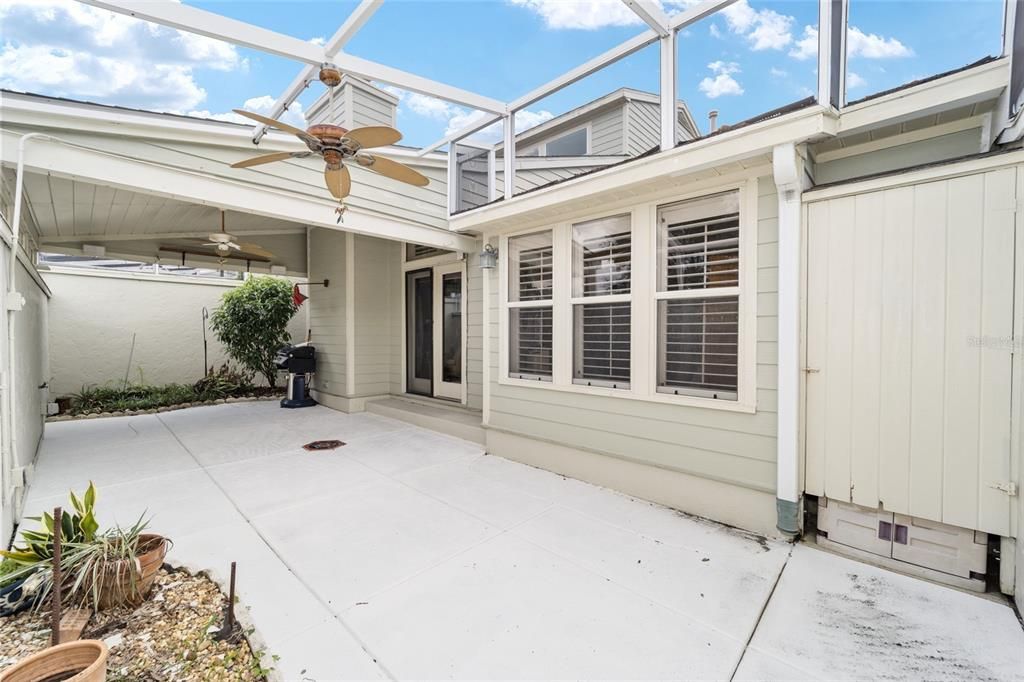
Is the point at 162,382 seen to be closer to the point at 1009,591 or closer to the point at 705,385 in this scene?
the point at 705,385

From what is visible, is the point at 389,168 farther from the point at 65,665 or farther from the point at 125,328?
the point at 125,328

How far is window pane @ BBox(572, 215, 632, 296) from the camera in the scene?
3727 mm

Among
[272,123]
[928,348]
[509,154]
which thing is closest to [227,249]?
[272,123]

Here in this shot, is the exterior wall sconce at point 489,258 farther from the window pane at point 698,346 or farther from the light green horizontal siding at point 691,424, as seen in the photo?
the window pane at point 698,346

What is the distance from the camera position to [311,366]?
7727 millimetres

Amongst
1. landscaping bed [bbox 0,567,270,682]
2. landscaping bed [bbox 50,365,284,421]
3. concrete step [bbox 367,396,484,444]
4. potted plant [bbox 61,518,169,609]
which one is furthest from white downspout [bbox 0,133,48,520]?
landscaping bed [bbox 50,365,284,421]

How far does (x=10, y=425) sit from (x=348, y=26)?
345cm

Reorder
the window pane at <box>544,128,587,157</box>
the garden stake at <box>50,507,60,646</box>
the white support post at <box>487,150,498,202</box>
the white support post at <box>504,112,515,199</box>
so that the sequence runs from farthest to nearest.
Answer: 1. the window pane at <box>544,128,587,157</box>
2. the white support post at <box>487,150,498,202</box>
3. the white support post at <box>504,112,515,199</box>
4. the garden stake at <box>50,507,60,646</box>

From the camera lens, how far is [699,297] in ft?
10.7

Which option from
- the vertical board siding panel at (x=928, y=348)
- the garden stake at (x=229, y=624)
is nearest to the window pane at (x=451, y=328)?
the garden stake at (x=229, y=624)

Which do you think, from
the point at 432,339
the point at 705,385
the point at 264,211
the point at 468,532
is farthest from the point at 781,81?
the point at 432,339

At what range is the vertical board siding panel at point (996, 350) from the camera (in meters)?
2.17

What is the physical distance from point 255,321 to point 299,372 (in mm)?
1633

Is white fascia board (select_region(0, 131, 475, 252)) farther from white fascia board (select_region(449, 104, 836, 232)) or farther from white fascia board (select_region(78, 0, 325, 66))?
white fascia board (select_region(449, 104, 836, 232))
